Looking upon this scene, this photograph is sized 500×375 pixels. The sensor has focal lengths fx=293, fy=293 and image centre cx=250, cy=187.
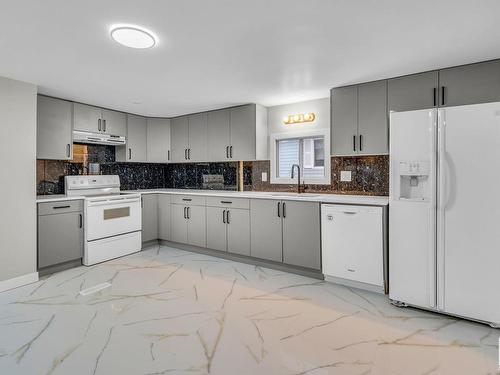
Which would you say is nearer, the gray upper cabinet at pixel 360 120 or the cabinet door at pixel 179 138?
the gray upper cabinet at pixel 360 120

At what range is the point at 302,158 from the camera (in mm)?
4168

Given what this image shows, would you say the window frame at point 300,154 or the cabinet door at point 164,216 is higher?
the window frame at point 300,154

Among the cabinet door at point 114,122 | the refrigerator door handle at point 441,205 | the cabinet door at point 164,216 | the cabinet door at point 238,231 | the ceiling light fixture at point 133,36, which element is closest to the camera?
the ceiling light fixture at point 133,36

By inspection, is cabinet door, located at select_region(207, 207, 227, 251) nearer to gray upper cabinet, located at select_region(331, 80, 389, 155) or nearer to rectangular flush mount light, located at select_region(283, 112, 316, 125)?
rectangular flush mount light, located at select_region(283, 112, 316, 125)

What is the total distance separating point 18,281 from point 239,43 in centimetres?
328

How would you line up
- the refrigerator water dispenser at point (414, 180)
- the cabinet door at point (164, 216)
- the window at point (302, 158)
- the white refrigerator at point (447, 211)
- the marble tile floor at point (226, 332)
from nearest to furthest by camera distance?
the marble tile floor at point (226, 332), the white refrigerator at point (447, 211), the refrigerator water dispenser at point (414, 180), the window at point (302, 158), the cabinet door at point (164, 216)

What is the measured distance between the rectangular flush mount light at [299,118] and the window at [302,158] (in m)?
0.20

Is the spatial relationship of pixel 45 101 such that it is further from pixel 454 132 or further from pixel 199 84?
pixel 454 132

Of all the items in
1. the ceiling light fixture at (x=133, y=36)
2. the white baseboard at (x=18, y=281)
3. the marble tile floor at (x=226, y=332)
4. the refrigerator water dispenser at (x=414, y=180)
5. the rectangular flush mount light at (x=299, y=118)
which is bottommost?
the marble tile floor at (x=226, y=332)

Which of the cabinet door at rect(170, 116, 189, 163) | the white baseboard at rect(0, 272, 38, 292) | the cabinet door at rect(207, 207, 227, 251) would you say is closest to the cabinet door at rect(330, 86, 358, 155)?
the cabinet door at rect(207, 207, 227, 251)

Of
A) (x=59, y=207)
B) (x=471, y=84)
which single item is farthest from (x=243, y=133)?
(x=471, y=84)

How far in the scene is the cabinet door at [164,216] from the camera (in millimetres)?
4691

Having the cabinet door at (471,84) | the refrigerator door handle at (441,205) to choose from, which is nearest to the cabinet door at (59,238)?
the refrigerator door handle at (441,205)

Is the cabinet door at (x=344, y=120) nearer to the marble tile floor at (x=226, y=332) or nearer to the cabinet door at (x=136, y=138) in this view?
the marble tile floor at (x=226, y=332)
